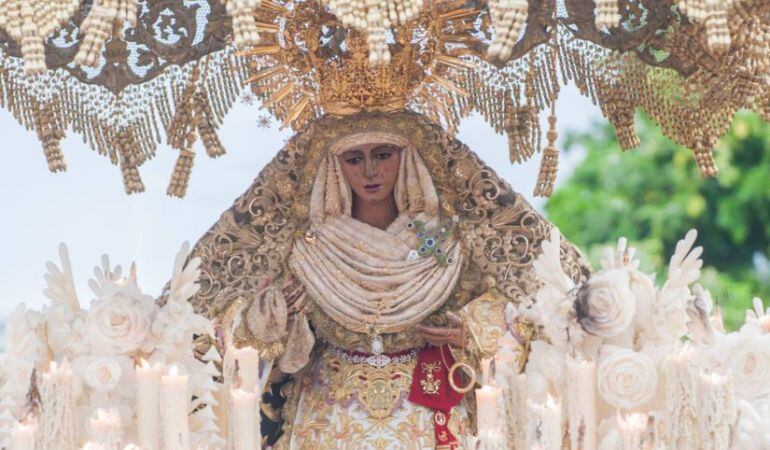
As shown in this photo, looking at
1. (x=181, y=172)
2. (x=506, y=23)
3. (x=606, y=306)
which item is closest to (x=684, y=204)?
(x=181, y=172)

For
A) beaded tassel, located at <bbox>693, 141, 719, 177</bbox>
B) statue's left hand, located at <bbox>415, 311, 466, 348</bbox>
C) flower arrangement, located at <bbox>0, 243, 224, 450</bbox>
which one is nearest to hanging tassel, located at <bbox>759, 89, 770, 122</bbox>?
beaded tassel, located at <bbox>693, 141, 719, 177</bbox>

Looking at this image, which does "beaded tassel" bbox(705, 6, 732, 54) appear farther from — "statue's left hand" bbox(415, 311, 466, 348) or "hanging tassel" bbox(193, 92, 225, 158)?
"hanging tassel" bbox(193, 92, 225, 158)

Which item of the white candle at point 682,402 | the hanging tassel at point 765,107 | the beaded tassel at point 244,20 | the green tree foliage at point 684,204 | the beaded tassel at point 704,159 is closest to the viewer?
the beaded tassel at point 244,20

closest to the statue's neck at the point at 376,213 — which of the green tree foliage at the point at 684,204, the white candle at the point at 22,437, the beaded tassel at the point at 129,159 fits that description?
the beaded tassel at the point at 129,159

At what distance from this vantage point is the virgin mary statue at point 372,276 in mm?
6465

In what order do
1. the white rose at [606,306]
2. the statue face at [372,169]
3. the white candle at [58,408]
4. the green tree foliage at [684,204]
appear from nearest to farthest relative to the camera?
the white candle at [58,408]
the white rose at [606,306]
the statue face at [372,169]
the green tree foliage at [684,204]

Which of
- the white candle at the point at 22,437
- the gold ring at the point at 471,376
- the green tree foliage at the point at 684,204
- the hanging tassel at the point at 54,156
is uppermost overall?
the green tree foliage at the point at 684,204

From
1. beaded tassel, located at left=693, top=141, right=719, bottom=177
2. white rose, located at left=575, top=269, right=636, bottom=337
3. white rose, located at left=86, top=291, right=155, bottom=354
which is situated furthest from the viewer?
beaded tassel, located at left=693, top=141, right=719, bottom=177

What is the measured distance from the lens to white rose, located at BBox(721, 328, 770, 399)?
5.72 meters

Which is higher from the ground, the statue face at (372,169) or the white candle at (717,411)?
the statue face at (372,169)

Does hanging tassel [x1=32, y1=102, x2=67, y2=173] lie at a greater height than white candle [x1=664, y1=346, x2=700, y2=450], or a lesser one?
greater

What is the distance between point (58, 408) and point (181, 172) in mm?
1204

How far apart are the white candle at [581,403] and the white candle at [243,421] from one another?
34.7 inches

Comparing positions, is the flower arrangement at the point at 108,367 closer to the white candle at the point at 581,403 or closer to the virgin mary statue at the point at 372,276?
the virgin mary statue at the point at 372,276
